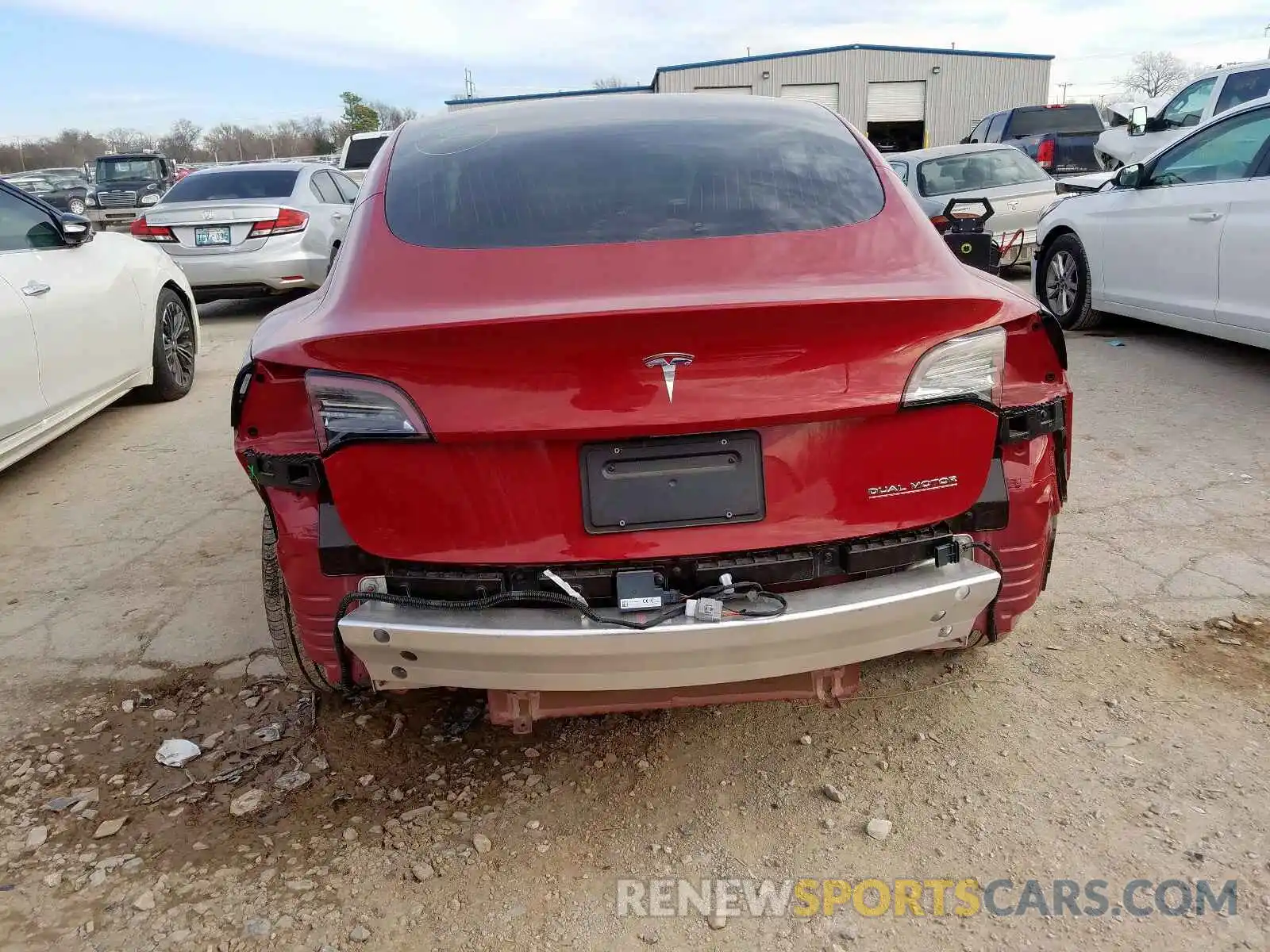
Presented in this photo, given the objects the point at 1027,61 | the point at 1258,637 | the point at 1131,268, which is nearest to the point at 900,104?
the point at 1027,61

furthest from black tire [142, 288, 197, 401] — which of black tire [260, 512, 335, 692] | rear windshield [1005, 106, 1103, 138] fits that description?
rear windshield [1005, 106, 1103, 138]

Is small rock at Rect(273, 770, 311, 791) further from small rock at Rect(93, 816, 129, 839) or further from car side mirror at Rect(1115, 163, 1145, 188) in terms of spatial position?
car side mirror at Rect(1115, 163, 1145, 188)

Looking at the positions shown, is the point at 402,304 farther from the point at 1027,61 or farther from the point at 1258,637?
the point at 1027,61

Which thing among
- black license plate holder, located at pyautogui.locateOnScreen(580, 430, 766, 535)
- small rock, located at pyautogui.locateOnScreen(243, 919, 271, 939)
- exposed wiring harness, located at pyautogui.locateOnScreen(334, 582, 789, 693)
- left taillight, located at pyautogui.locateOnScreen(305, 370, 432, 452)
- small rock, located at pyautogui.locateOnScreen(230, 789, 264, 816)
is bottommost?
small rock, located at pyautogui.locateOnScreen(243, 919, 271, 939)

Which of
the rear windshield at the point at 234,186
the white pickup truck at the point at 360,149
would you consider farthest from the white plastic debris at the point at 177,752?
the white pickup truck at the point at 360,149

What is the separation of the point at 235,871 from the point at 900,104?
4129 cm

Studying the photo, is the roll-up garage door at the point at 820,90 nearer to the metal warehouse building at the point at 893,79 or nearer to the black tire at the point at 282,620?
the metal warehouse building at the point at 893,79

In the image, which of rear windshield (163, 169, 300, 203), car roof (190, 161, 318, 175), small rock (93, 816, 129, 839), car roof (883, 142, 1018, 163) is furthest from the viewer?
car roof (190, 161, 318, 175)

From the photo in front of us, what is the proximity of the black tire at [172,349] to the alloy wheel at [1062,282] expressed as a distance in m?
6.61

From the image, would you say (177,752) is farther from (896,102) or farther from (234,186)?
(896,102)

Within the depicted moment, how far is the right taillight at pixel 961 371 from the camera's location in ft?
6.79

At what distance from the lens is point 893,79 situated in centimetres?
3841

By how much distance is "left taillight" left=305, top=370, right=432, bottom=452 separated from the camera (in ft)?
6.57

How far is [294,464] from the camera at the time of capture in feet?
7.10
